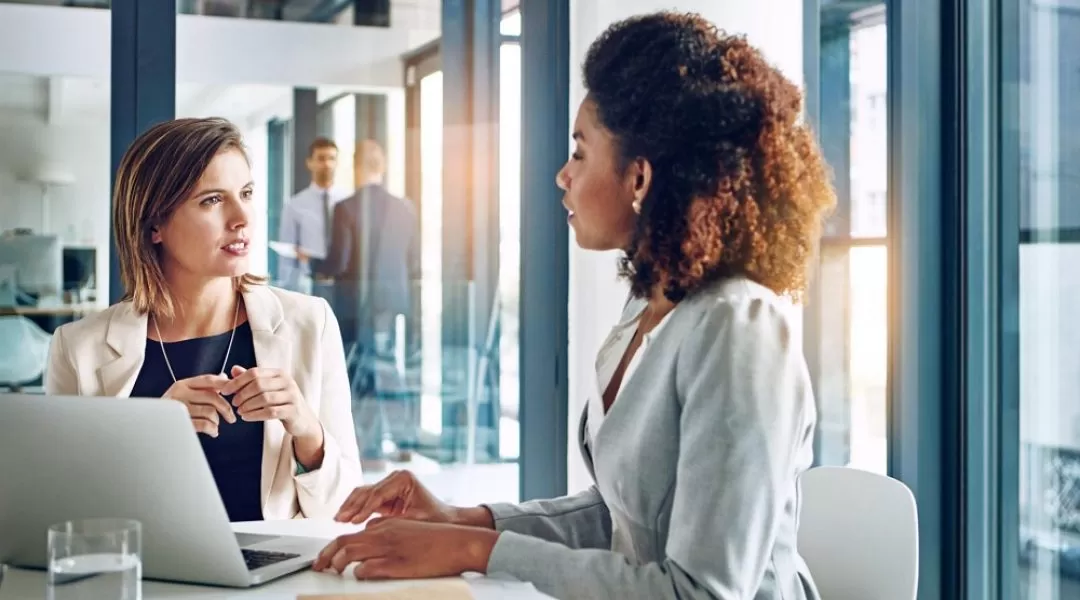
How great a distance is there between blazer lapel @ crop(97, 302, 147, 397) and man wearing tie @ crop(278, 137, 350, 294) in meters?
1.04

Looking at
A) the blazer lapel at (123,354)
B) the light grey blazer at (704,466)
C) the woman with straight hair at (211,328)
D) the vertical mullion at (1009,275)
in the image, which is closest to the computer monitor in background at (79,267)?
the woman with straight hair at (211,328)

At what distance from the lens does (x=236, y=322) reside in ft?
8.05

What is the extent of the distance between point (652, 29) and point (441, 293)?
6.30ft

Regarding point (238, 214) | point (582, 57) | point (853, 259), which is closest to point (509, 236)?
point (582, 57)

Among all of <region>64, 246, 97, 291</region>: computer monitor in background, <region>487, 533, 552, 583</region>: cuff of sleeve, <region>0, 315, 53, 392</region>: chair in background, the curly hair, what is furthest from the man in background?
<region>487, 533, 552, 583</region>: cuff of sleeve

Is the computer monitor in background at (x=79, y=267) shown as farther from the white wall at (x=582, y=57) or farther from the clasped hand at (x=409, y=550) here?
the clasped hand at (x=409, y=550)

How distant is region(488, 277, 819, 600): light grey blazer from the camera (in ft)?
4.67

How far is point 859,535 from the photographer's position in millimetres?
2027

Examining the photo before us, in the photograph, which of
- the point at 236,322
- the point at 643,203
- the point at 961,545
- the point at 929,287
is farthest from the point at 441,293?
the point at 643,203

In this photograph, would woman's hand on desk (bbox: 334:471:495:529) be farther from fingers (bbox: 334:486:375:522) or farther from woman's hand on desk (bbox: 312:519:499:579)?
woman's hand on desk (bbox: 312:519:499:579)

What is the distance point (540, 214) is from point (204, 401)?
1869mm

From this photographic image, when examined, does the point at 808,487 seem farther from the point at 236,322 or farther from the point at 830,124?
the point at 830,124

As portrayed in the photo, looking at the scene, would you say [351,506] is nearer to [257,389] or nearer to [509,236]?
[257,389]

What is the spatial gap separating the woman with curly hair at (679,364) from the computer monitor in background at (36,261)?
71.4 inches
